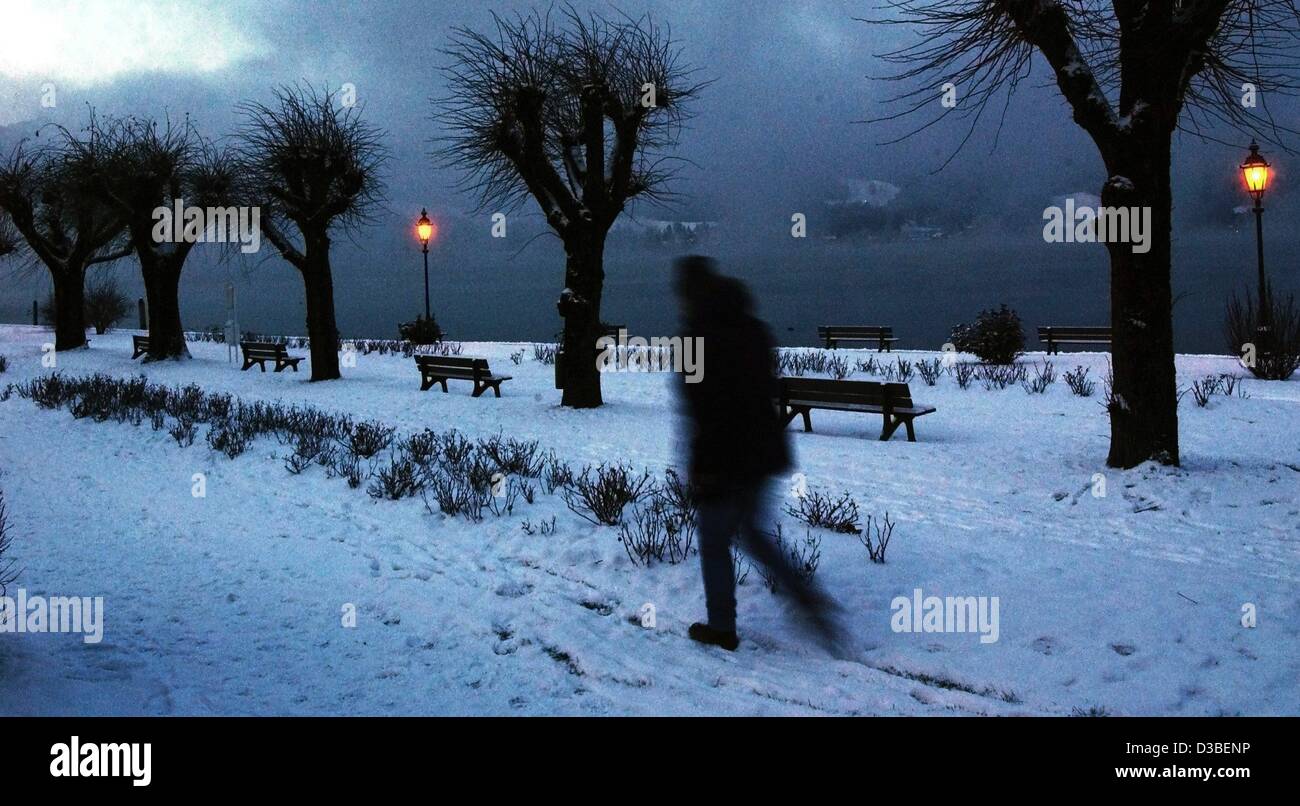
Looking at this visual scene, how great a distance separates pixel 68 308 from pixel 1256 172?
37912mm

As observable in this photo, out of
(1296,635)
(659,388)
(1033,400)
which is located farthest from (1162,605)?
(659,388)

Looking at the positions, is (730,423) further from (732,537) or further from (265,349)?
(265,349)

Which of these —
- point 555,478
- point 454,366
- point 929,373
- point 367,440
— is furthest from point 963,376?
point 367,440

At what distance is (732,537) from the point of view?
459 centimetres

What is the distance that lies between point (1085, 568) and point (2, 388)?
23.1 metres

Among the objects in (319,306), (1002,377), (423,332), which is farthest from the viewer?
(423,332)

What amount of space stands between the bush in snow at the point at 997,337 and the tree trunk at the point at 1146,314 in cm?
1200

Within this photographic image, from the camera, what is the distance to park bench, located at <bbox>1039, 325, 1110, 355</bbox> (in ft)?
72.0

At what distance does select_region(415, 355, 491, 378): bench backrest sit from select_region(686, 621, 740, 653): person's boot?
12.5 meters

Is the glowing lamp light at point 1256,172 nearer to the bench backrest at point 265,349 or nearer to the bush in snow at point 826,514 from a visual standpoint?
the bush in snow at point 826,514

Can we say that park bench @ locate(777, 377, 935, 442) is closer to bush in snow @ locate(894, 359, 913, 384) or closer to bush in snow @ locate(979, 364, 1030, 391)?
bush in snow @ locate(979, 364, 1030, 391)
